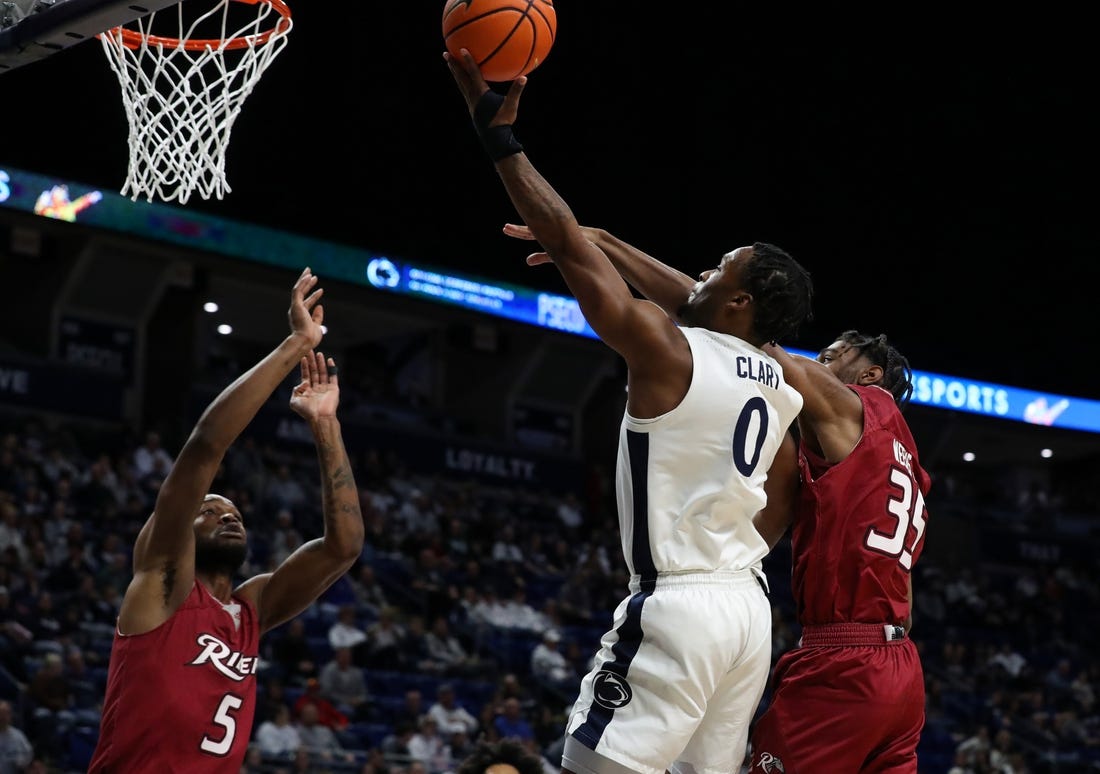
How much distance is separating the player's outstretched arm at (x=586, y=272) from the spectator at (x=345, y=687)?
29.7ft

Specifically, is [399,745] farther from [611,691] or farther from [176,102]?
[611,691]

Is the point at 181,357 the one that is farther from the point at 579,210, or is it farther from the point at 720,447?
the point at 720,447

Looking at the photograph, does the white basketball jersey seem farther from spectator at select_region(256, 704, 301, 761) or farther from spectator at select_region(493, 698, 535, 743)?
spectator at select_region(493, 698, 535, 743)

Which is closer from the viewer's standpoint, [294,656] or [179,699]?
[179,699]

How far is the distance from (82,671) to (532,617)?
576 centimetres

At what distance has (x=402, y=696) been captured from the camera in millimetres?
12719

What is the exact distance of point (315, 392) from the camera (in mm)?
4047

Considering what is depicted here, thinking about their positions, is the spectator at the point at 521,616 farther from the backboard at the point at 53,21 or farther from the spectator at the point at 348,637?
the backboard at the point at 53,21

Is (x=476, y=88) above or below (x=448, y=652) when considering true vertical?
above

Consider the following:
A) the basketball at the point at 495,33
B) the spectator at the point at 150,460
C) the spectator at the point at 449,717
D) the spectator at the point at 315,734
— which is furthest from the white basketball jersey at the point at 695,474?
the spectator at the point at 150,460

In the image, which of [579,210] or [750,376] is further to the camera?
[579,210]

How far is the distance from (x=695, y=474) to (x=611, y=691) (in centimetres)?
55

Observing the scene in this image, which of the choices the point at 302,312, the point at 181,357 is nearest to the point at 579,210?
the point at 181,357

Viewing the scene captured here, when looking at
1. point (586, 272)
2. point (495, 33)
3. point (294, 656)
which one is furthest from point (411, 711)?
point (586, 272)
